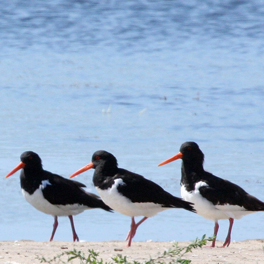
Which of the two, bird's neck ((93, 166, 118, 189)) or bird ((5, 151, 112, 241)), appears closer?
bird's neck ((93, 166, 118, 189))

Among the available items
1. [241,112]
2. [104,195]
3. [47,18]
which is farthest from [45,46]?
[104,195]

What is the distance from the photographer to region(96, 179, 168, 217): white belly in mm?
7969

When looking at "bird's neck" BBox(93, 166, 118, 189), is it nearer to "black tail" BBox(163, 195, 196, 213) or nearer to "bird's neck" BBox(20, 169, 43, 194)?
"black tail" BBox(163, 195, 196, 213)

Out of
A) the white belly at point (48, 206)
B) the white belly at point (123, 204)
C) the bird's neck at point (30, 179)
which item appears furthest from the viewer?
the bird's neck at point (30, 179)

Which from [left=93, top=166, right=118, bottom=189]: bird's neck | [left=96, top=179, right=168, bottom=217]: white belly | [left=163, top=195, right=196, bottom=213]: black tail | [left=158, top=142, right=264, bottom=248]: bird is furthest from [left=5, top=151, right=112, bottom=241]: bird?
[left=158, top=142, right=264, bottom=248]: bird

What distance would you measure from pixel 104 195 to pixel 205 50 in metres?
16.3

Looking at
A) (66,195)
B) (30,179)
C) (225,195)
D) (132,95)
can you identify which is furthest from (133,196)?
(132,95)

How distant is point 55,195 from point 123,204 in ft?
3.73

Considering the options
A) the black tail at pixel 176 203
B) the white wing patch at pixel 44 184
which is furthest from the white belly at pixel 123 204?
the white wing patch at pixel 44 184

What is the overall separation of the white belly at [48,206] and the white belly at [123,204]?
85 centimetres

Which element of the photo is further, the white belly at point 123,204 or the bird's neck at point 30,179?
the bird's neck at point 30,179

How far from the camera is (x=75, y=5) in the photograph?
28.9m

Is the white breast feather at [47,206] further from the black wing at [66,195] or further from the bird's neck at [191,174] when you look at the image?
the bird's neck at [191,174]

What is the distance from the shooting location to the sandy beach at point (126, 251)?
6270 mm
